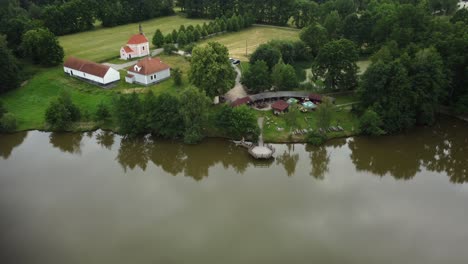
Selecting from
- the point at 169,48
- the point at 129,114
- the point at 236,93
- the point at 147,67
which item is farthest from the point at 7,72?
the point at 236,93

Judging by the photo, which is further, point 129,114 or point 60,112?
point 60,112

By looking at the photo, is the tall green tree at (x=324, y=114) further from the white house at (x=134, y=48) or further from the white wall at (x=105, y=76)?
the white house at (x=134, y=48)

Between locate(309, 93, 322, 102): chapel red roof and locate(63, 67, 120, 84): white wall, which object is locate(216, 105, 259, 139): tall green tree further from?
locate(63, 67, 120, 84): white wall

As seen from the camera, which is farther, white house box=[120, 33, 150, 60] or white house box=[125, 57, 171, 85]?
white house box=[120, 33, 150, 60]

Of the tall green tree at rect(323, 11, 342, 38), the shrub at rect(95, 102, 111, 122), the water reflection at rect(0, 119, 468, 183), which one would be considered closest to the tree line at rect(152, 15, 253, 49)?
the tall green tree at rect(323, 11, 342, 38)

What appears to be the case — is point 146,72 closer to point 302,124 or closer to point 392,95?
point 302,124

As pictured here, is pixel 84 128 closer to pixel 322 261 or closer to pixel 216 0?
pixel 322 261

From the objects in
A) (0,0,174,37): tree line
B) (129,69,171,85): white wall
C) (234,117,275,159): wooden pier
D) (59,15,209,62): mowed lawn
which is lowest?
(234,117,275,159): wooden pier
